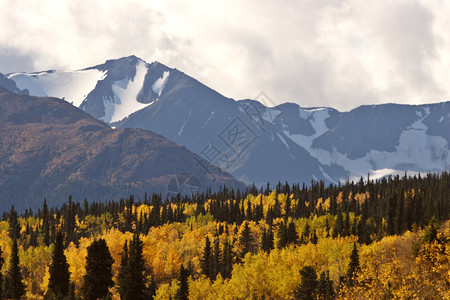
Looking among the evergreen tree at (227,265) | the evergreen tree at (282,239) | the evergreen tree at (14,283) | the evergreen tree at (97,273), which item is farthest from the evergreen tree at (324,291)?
the evergreen tree at (282,239)

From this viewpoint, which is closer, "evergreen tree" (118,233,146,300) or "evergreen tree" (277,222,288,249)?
"evergreen tree" (118,233,146,300)

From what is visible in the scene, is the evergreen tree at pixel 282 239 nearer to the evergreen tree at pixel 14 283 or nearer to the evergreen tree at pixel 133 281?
the evergreen tree at pixel 14 283

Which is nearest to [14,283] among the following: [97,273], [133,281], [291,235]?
[97,273]

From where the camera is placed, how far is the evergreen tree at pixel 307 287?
386ft

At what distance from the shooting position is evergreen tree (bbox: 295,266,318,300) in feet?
386

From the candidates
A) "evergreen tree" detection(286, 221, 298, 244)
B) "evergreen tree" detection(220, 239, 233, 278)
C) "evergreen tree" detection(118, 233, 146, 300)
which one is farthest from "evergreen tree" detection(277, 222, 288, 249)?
"evergreen tree" detection(118, 233, 146, 300)

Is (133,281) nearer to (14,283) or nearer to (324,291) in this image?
(14,283)

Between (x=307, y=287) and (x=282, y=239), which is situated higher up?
(x=282, y=239)

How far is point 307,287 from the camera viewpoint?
388ft

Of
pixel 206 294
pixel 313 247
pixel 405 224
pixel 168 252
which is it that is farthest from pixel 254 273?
pixel 405 224

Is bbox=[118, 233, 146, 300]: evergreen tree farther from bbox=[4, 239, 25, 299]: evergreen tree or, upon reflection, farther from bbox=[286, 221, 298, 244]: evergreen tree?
bbox=[286, 221, 298, 244]: evergreen tree

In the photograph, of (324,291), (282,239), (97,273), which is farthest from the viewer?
(282,239)

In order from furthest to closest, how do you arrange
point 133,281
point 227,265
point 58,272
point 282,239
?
point 282,239, point 227,265, point 58,272, point 133,281

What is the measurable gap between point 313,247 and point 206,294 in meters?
47.7
